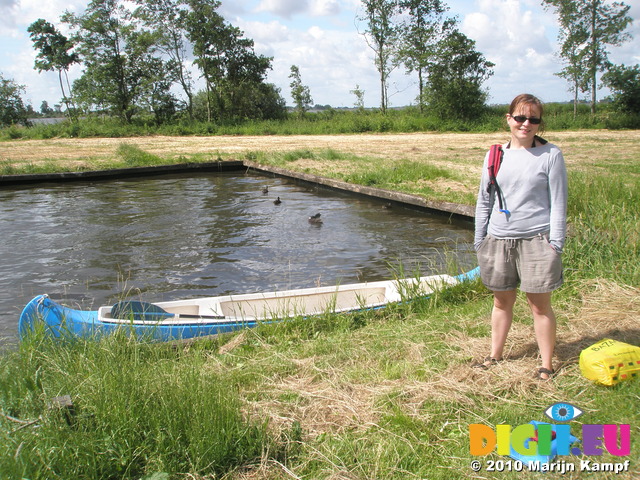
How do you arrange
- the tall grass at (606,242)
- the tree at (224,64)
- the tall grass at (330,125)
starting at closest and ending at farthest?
1. the tall grass at (606,242)
2. the tall grass at (330,125)
3. the tree at (224,64)

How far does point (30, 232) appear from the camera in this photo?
38.2 feet

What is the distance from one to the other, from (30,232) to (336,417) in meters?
10.5

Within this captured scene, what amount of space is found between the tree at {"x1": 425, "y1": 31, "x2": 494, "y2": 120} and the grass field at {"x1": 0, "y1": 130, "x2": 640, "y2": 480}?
3099 centimetres

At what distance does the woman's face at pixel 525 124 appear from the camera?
11.1ft

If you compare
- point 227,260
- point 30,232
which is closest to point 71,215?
Result: point 30,232

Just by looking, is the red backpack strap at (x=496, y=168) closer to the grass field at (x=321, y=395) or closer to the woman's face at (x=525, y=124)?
the woman's face at (x=525, y=124)

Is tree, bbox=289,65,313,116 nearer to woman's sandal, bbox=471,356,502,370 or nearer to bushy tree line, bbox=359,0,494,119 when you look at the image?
bushy tree line, bbox=359,0,494,119

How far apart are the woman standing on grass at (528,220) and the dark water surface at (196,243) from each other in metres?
3.22

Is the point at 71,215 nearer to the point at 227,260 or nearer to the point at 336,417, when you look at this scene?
the point at 227,260

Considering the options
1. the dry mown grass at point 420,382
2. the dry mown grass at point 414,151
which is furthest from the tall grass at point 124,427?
the dry mown grass at point 414,151

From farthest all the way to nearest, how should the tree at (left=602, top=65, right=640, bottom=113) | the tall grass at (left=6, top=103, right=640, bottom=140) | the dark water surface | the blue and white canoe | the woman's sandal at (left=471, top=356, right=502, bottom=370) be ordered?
1. the tall grass at (left=6, top=103, right=640, bottom=140)
2. the tree at (left=602, top=65, right=640, bottom=113)
3. the dark water surface
4. the blue and white canoe
5. the woman's sandal at (left=471, top=356, right=502, bottom=370)

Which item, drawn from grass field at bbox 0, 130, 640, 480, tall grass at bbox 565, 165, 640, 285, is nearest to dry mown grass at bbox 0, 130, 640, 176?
tall grass at bbox 565, 165, 640, 285

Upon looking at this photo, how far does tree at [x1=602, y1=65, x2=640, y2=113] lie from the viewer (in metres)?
30.6

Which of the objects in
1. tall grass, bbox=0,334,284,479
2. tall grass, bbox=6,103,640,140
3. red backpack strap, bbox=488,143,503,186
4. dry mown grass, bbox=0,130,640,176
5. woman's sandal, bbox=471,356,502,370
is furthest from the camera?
tall grass, bbox=6,103,640,140
